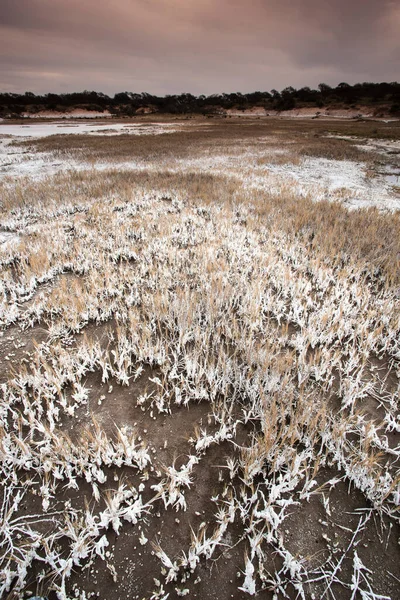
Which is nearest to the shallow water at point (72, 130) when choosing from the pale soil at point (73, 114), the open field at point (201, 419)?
the open field at point (201, 419)

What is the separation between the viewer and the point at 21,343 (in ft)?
12.1

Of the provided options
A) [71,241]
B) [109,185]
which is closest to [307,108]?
[109,185]

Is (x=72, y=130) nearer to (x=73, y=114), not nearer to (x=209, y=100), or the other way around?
(x=73, y=114)

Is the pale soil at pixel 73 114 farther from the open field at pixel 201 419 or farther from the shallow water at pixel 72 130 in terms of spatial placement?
the open field at pixel 201 419

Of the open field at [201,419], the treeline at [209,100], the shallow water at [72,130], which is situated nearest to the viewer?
the open field at [201,419]

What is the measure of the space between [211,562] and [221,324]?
254 centimetres

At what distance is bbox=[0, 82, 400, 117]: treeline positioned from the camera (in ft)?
238

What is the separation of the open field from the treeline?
7827 centimetres

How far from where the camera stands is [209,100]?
10488 cm

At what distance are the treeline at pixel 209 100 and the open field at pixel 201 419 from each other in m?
78.3

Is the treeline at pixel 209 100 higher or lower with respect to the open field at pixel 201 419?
higher

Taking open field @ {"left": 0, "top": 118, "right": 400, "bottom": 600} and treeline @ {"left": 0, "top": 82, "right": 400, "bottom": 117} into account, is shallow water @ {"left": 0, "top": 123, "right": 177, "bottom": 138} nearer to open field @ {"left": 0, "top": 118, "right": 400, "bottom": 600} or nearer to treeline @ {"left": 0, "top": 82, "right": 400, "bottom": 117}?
open field @ {"left": 0, "top": 118, "right": 400, "bottom": 600}

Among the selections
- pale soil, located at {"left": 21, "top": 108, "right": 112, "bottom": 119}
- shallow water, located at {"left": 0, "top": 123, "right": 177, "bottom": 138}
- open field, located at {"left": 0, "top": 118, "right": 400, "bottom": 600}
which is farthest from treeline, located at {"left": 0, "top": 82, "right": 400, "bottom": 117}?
open field, located at {"left": 0, "top": 118, "right": 400, "bottom": 600}

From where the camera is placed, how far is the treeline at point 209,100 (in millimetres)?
72637
